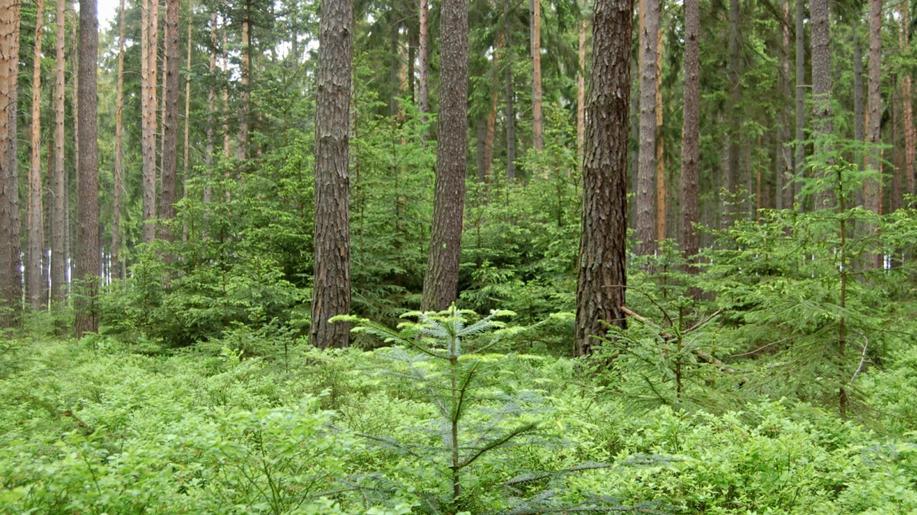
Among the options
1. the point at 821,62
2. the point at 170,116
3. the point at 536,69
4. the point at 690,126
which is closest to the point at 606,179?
the point at 690,126

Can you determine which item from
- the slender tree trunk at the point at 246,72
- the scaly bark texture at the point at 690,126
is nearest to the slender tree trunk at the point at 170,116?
the slender tree trunk at the point at 246,72

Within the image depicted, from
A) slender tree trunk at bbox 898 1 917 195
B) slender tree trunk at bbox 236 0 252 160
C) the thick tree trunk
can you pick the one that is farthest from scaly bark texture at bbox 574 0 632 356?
slender tree trunk at bbox 898 1 917 195

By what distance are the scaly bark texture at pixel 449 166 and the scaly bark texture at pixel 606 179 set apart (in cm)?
314

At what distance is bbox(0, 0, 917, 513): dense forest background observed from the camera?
300 cm

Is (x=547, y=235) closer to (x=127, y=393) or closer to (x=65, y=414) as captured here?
(x=127, y=393)

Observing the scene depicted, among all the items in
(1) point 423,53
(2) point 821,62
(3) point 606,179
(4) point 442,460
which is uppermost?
(1) point 423,53

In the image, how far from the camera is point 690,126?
12.2 metres

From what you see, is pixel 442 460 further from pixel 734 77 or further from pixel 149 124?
pixel 149 124

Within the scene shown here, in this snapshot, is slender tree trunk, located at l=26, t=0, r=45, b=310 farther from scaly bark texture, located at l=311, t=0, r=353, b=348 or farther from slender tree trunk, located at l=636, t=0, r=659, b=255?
slender tree trunk, located at l=636, t=0, r=659, b=255

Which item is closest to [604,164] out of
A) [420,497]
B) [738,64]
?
[420,497]

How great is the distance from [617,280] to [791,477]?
317 cm

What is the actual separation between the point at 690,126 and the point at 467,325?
8.58m

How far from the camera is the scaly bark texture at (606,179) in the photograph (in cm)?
630

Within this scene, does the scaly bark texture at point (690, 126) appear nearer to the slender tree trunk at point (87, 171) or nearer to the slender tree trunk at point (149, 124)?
the slender tree trunk at point (87, 171)
